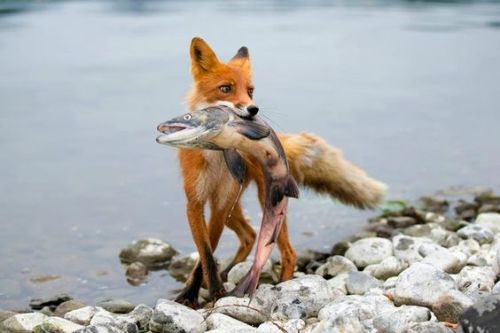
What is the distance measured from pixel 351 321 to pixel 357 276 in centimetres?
138

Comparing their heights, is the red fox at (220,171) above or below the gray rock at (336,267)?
above

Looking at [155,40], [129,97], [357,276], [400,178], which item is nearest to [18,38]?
[155,40]

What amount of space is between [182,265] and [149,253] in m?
0.34

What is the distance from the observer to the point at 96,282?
6941 mm

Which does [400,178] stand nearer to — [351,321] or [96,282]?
[96,282]

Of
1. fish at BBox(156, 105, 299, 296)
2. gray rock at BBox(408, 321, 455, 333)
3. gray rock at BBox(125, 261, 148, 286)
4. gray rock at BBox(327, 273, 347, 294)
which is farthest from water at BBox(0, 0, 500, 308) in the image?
gray rock at BBox(408, 321, 455, 333)

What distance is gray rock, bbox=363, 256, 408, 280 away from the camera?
637cm

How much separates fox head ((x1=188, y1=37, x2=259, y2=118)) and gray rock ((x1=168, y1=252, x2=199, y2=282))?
1.80 m

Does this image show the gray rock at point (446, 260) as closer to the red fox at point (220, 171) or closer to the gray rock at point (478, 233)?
the gray rock at point (478, 233)

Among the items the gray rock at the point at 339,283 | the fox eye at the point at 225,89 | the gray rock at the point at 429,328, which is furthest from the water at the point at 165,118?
the gray rock at the point at 429,328

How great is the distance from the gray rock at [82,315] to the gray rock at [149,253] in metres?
1.65

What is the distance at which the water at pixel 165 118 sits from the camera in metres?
7.92

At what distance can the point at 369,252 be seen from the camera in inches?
269

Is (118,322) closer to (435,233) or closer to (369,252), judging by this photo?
(369,252)
